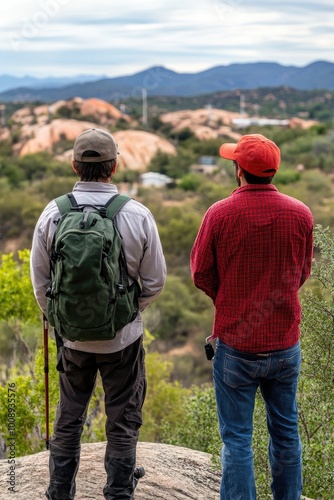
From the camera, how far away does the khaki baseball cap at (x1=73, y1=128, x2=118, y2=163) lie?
3.09 meters

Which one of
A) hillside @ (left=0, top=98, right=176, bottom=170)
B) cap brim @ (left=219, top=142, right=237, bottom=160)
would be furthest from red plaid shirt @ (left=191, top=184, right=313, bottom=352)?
hillside @ (left=0, top=98, right=176, bottom=170)

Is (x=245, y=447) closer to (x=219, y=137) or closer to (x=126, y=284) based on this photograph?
(x=126, y=284)

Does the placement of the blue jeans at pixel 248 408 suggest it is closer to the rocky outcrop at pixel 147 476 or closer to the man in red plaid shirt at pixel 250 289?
the man in red plaid shirt at pixel 250 289

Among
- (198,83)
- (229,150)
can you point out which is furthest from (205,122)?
(229,150)

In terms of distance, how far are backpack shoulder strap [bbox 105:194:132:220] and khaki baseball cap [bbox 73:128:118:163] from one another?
0.18 metres

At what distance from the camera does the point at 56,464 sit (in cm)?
329

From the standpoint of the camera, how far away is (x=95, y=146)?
10.1ft

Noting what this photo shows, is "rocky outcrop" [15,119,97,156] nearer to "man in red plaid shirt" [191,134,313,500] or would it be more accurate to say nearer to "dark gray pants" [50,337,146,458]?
"dark gray pants" [50,337,146,458]

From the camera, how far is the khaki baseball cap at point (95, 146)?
3088 mm

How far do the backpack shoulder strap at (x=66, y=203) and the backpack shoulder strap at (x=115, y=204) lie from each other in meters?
0.15

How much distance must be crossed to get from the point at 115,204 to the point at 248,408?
108 cm

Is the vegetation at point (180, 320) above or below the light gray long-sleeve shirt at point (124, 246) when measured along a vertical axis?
below

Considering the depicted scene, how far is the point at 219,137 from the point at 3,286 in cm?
5748

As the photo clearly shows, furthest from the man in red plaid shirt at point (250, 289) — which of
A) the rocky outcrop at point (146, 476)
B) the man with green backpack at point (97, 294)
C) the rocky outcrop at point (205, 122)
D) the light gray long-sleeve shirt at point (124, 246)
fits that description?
the rocky outcrop at point (205, 122)
